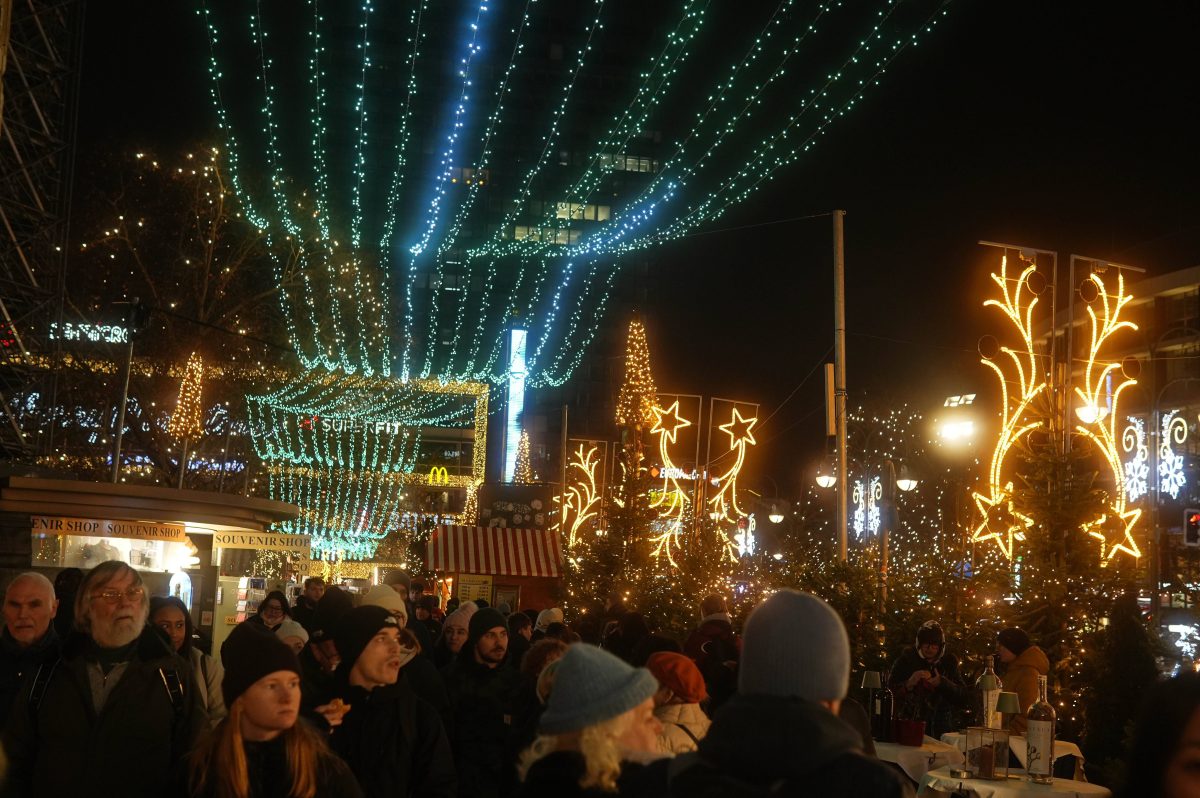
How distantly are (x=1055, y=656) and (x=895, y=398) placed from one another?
47664 millimetres

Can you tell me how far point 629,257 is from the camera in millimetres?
117312

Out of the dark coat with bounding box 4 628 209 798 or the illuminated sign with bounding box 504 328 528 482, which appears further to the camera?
the illuminated sign with bounding box 504 328 528 482

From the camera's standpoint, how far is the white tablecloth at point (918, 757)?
32.9ft

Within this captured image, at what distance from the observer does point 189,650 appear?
7.18 meters

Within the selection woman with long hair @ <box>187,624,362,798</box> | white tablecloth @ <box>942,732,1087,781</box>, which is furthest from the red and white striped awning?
woman with long hair @ <box>187,624,362,798</box>

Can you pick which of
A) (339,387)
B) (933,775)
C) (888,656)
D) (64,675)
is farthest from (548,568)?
(64,675)

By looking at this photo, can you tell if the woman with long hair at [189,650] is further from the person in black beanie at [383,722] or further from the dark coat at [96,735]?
the person in black beanie at [383,722]

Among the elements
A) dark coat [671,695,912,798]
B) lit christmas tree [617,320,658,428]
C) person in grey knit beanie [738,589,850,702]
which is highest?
lit christmas tree [617,320,658,428]

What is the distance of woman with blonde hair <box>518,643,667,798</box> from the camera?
3.62 m

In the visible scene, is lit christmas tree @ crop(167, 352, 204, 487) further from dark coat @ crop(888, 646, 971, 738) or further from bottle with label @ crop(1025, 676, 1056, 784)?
bottle with label @ crop(1025, 676, 1056, 784)

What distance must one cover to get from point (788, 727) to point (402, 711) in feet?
10.4

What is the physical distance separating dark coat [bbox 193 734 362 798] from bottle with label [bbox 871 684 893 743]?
21.8 feet

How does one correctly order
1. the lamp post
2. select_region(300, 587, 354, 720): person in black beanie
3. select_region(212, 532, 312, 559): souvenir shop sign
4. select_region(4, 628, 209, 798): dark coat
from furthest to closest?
select_region(212, 532, 312, 559): souvenir shop sign → the lamp post → select_region(300, 587, 354, 720): person in black beanie → select_region(4, 628, 209, 798): dark coat

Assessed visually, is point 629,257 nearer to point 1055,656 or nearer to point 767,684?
point 1055,656
